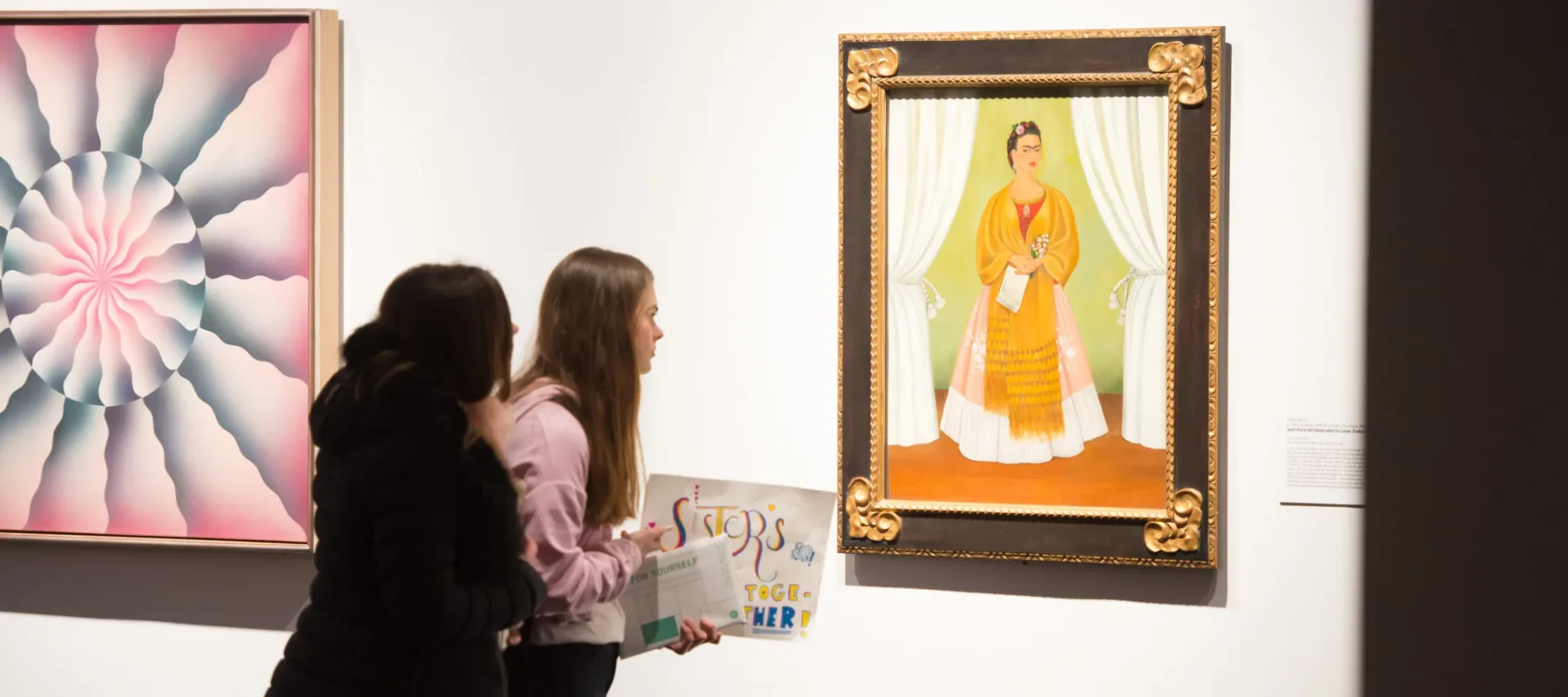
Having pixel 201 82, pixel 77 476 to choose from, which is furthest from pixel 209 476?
pixel 201 82

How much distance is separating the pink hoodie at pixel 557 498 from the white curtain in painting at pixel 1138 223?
4.12 ft

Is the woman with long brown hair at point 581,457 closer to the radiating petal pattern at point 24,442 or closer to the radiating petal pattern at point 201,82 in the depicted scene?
the radiating petal pattern at point 201,82

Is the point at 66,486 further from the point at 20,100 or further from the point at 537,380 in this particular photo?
the point at 537,380

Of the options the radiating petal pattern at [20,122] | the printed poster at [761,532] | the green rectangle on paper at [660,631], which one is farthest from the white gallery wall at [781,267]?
the green rectangle on paper at [660,631]

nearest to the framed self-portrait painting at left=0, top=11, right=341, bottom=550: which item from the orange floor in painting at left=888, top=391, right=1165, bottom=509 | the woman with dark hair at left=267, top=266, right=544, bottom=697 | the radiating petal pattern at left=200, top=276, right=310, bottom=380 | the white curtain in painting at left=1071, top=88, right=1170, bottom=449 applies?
the radiating petal pattern at left=200, top=276, right=310, bottom=380

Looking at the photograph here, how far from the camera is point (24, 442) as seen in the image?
3365mm

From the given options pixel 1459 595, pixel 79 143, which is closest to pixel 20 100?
pixel 79 143

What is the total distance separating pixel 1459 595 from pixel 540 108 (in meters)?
2.33

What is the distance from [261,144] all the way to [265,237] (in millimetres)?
223

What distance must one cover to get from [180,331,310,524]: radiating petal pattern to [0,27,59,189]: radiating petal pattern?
60 cm

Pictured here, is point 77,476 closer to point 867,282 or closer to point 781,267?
point 781,267

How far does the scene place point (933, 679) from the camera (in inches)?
122

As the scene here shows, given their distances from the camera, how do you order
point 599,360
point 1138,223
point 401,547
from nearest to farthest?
1. point 401,547
2. point 599,360
3. point 1138,223

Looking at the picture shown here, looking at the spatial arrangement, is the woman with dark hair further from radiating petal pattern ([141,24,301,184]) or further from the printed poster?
radiating petal pattern ([141,24,301,184])
